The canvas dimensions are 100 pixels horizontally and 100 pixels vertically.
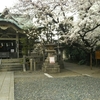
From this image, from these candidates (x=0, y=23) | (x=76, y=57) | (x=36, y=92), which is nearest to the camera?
(x=36, y=92)

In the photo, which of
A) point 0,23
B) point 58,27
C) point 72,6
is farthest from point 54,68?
point 0,23

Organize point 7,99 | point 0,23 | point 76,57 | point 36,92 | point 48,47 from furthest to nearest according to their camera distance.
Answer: point 76,57 < point 0,23 < point 48,47 < point 36,92 < point 7,99

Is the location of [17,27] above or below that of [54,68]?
above

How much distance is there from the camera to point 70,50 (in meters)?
27.0

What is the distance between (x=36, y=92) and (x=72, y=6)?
8.75 meters

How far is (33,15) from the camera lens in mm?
16484

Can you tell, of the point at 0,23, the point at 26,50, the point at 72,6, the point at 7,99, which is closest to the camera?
the point at 7,99

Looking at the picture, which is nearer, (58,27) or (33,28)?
(58,27)

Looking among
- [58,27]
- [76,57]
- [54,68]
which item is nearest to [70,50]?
[76,57]

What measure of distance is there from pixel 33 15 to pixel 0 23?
4.99 m

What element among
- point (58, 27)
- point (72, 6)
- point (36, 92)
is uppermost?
point (72, 6)

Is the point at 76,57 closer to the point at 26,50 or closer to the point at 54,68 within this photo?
the point at 26,50

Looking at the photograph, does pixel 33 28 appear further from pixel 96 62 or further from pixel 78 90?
pixel 78 90

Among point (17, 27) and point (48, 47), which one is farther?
point (17, 27)
